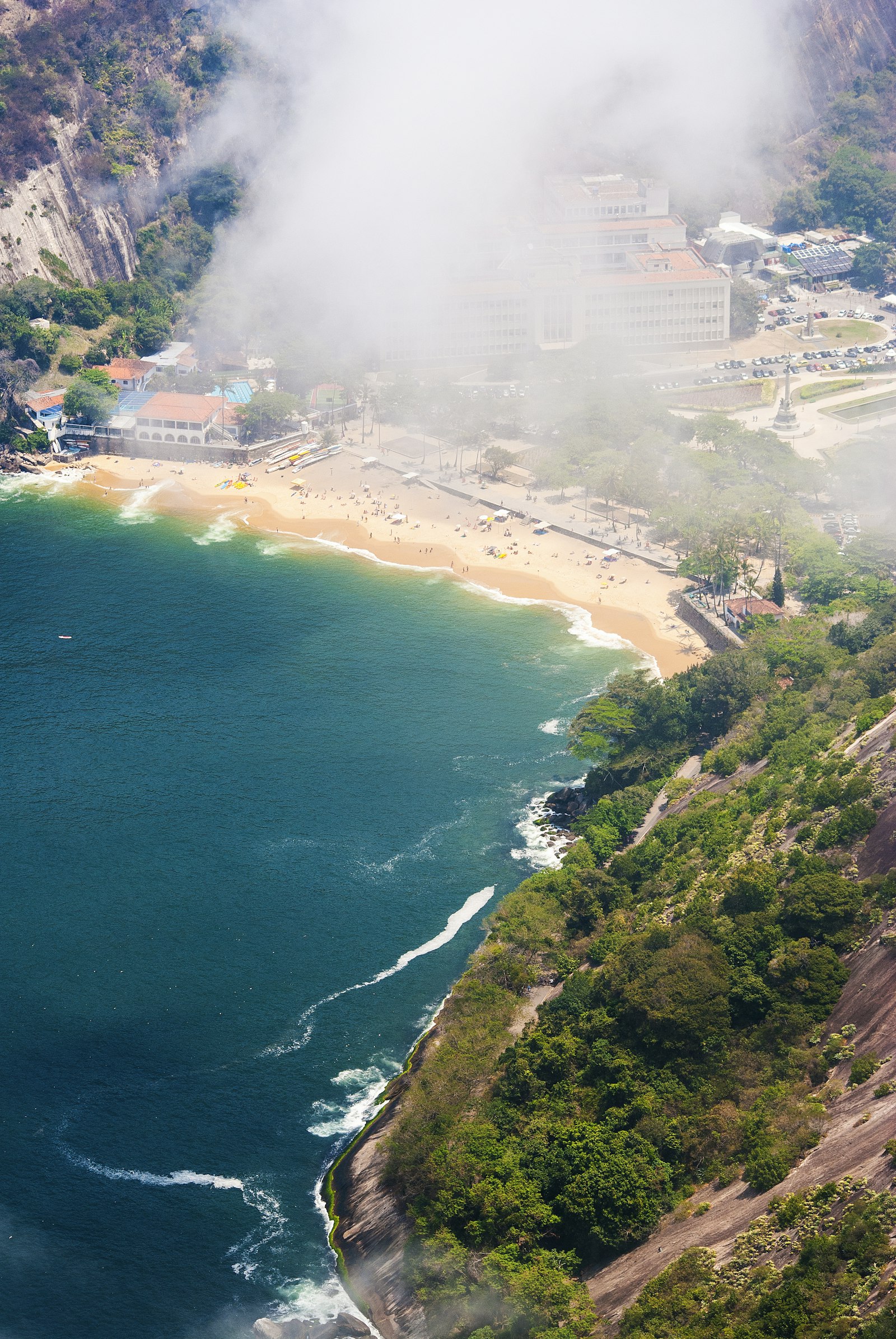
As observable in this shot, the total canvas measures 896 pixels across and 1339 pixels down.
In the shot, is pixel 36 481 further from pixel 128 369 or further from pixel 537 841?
pixel 537 841

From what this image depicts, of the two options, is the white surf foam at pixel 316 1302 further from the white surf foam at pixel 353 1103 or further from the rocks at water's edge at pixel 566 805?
the rocks at water's edge at pixel 566 805

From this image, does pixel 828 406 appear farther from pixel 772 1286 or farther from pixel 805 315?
pixel 772 1286

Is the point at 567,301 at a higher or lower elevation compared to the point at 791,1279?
higher

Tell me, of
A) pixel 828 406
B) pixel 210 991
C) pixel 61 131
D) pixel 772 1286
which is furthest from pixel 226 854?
pixel 61 131

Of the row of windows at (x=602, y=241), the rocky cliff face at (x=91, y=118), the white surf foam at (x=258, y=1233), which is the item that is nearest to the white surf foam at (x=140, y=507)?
the rocky cliff face at (x=91, y=118)

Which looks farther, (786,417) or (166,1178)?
(786,417)

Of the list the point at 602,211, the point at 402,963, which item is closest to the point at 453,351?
the point at 602,211
